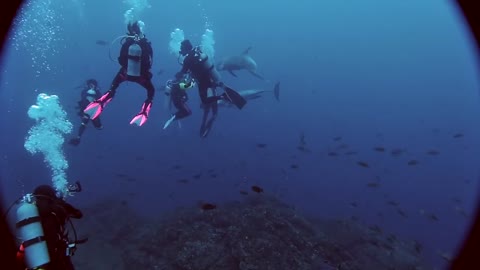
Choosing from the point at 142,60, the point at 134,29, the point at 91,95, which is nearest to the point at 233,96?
the point at 142,60

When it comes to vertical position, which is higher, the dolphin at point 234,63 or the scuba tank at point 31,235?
the dolphin at point 234,63

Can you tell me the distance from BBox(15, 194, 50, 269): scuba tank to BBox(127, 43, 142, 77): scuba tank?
148 inches

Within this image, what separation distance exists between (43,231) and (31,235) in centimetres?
15

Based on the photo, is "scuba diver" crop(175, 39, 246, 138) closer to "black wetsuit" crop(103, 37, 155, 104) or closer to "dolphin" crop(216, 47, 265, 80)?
"black wetsuit" crop(103, 37, 155, 104)

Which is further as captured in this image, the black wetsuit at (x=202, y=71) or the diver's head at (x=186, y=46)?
the diver's head at (x=186, y=46)

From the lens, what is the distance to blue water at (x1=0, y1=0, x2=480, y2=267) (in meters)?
22.3

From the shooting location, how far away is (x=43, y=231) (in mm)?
4414

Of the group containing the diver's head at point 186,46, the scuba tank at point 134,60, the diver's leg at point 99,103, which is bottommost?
the diver's leg at point 99,103

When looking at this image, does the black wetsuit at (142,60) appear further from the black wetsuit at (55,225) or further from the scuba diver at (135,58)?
the black wetsuit at (55,225)

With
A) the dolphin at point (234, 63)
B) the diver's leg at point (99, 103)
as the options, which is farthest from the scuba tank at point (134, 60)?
the dolphin at point (234, 63)

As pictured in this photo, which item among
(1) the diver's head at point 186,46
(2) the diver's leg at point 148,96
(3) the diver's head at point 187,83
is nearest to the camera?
(2) the diver's leg at point 148,96

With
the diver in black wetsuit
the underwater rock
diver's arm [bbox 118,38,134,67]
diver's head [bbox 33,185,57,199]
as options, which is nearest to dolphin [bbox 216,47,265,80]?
the diver in black wetsuit

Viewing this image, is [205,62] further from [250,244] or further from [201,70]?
[250,244]

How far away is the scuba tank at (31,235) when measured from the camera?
4.21 m
